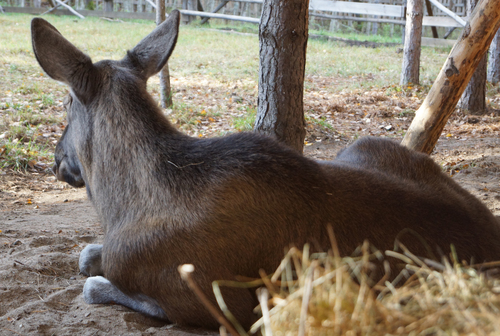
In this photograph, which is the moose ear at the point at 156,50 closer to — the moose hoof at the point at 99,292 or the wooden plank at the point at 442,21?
the moose hoof at the point at 99,292

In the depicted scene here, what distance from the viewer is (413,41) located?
488 inches

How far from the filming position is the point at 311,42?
21.2 meters

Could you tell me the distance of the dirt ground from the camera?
3.31m

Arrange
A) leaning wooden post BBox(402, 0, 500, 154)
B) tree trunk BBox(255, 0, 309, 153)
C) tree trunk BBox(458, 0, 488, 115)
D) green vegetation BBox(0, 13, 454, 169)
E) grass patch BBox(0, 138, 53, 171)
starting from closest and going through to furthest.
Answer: tree trunk BBox(255, 0, 309, 153)
leaning wooden post BBox(402, 0, 500, 154)
grass patch BBox(0, 138, 53, 171)
green vegetation BBox(0, 13, 454, 169)
tree trunk BBox(458, 0, 488, 115)

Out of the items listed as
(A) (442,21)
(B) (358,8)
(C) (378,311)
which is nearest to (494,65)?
(A) (442,21)

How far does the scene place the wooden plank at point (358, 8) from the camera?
21422mm

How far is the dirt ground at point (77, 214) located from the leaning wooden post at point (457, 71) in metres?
1.01

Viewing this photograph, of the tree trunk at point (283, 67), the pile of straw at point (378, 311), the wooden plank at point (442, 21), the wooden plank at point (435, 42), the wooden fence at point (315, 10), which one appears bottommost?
the pile of straw at point (378, 311)

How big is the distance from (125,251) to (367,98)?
9.38 meters

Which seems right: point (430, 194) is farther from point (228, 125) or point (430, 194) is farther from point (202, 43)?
point (202, 43)

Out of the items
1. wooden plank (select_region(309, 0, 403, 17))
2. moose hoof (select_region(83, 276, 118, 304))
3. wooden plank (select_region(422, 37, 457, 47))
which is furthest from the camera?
wooden plank (select_region(309, 0, 403, 17))

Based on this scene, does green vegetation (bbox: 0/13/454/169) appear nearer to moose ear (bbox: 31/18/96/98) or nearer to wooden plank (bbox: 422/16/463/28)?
wooden plank (bbox: 422/16/463/28)

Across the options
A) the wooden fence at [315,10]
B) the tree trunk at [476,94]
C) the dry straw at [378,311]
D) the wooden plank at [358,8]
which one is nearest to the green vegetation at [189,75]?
the wooden fence at [315,10]

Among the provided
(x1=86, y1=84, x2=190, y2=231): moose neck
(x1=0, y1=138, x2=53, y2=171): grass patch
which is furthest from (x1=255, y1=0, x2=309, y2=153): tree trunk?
(x1=0, y1=138, x2=53, y2=171): grass patch
